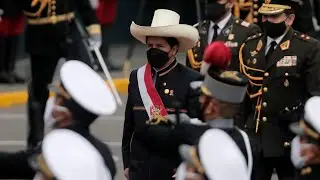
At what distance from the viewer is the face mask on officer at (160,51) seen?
7.55 metres

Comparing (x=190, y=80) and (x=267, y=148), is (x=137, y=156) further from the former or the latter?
(x=267, y=148)

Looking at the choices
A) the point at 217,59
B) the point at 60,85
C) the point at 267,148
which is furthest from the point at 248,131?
the point at 60,85

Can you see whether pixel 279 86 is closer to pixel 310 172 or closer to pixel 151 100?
pixel 151 100

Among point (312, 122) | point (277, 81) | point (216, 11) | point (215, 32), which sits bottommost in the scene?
point (215, 32)

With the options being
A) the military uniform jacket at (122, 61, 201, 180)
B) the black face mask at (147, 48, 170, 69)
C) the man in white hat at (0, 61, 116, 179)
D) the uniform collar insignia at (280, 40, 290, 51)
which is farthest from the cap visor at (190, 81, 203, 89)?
the man in white hat at (0, 61, 116, 179)

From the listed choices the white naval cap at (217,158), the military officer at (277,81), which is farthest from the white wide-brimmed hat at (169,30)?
the white naval cap at (217,158)

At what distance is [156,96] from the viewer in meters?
7.59

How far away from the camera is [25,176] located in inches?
256

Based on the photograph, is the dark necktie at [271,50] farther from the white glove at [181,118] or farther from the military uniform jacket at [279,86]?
the white glove at [181,118]

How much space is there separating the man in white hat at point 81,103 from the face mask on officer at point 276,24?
2.62 metres

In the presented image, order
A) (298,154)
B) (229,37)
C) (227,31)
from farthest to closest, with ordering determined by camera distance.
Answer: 1. (227,31)
2. (229,37)
3. (298,154)

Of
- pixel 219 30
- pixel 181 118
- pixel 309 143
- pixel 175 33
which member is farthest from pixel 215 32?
pixel 309 143

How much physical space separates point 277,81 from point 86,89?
9.29 feet

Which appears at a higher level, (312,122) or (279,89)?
(312,122)
